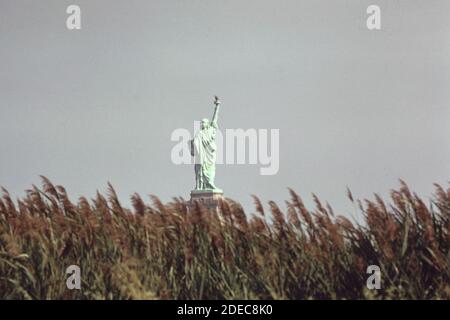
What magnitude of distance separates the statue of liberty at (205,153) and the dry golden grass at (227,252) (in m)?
16.6

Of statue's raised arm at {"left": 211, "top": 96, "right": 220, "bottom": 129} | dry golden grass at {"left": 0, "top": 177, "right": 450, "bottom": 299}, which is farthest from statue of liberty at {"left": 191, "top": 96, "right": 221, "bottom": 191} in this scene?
dry golden grass at {"left": 0, "top": 177, "right": 450, "bottom": 299}

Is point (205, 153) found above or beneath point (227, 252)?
above

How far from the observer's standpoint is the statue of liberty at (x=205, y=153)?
2408 centimetres

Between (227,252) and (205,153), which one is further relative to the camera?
(205,153)

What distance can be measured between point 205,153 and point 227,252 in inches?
707

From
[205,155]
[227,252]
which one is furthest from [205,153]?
[227,252]

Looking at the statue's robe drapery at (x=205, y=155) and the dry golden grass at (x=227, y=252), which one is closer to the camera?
the dry golden grass at (x=227, y=252)

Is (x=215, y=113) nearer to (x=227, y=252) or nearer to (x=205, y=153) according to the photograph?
(x=205, y=153)

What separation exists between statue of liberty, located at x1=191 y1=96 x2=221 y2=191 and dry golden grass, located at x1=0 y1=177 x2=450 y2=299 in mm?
16567

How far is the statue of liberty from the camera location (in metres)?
24.1

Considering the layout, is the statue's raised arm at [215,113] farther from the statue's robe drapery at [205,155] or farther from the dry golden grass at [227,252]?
the dry golden grass at [227,252]

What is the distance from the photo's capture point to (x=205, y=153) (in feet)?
81.2

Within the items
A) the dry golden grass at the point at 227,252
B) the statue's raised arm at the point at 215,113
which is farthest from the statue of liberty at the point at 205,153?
the dry golden grass at the point at 227,252
